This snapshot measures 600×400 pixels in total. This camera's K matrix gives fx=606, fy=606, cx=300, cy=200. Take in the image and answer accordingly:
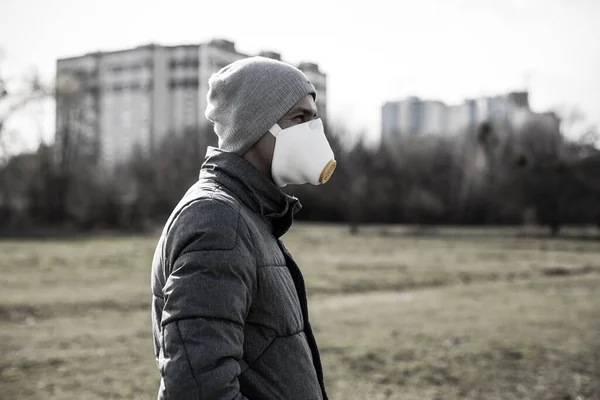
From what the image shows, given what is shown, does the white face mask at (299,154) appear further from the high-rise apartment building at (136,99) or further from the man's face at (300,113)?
the high-rise apartment building at (136,99)

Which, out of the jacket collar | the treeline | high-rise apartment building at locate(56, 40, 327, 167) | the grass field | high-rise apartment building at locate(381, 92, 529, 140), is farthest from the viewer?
high-rise apartment building at locate(381, 92, 529, 140)

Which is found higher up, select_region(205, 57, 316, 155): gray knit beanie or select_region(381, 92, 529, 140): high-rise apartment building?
select_region(381, 92, 529, 140): high-rise apartment building

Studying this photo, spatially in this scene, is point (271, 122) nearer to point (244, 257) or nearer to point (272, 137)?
point (272, 137)

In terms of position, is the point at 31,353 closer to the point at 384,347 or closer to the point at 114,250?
the point at 384,347

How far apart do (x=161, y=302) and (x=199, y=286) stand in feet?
1.17

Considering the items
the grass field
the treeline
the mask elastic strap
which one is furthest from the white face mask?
the treeline

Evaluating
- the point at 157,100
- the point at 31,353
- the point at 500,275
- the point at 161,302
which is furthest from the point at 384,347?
the point at 157,100

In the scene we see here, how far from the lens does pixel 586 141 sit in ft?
110

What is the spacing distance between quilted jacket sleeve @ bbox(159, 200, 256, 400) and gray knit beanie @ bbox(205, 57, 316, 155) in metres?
0.30

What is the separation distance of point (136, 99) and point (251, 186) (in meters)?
55.0

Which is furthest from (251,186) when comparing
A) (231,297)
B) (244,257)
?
(231,297)

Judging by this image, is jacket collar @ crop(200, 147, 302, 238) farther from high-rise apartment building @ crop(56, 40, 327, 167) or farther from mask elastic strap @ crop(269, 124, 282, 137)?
high-rise apartment building @ crop(56, 40, 327, 167)

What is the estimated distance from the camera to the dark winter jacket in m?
1.53

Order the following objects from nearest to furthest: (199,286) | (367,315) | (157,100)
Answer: (199,286), (367,315), (157,100)
